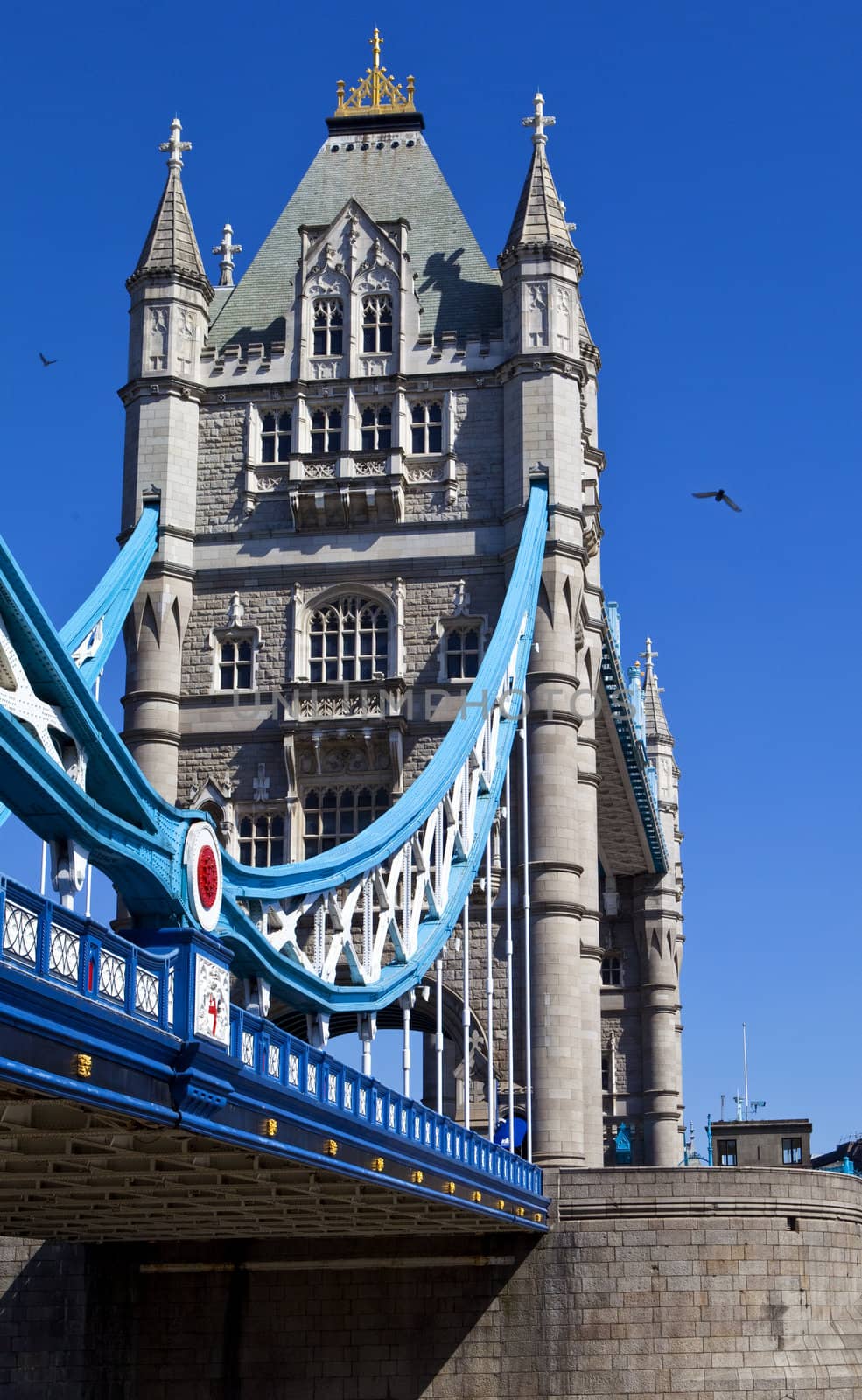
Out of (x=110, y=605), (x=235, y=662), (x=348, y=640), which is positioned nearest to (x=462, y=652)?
(x=348, y=640)

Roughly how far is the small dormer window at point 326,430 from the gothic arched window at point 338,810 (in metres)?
7.40

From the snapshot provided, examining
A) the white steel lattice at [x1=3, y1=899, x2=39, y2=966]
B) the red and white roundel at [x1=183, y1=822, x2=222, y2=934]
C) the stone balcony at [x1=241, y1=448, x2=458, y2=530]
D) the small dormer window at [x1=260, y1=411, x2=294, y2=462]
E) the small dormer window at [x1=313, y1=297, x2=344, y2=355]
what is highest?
the small dormer window at [x1=313, y1=297, x2=344, y2=355]

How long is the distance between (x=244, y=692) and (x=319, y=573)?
2925 millimetres

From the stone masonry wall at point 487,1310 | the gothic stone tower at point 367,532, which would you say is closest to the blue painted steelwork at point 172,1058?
the stone masonry wall at point 487,1310

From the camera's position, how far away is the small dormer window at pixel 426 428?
44.1 metres

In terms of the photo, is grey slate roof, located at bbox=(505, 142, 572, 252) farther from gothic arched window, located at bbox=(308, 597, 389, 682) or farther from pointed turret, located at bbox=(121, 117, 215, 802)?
gothic arched window, located at bbox=(308, 597, 389, 682)

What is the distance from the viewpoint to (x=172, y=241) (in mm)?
45000

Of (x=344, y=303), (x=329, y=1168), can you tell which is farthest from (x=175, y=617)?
(x=329, y=1168)

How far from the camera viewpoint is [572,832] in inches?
1598

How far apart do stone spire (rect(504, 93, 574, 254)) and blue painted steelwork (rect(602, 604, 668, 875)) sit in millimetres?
8593

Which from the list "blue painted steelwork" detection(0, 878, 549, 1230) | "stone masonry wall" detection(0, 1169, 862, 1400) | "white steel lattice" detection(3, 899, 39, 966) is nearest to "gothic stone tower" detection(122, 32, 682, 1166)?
"stone masonry wall" detection(0, 1169, 862, 1400)

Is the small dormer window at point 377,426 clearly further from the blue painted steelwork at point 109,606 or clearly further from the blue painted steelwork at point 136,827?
the blue painted steelwork at point 136,827

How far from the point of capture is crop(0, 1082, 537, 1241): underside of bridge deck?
727 inches

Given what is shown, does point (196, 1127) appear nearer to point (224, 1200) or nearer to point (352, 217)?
point (224, 1200)
